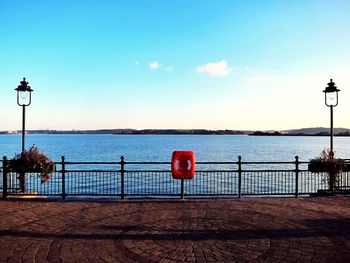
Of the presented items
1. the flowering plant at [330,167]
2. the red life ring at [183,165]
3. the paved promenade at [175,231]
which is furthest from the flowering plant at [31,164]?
the flowering plant at [330,167]

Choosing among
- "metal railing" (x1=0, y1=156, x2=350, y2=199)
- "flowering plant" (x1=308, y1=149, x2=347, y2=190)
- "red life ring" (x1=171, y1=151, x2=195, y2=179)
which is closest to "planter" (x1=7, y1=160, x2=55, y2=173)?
"metal railing" (x1=0, y1=156, x2=350, y2=199)

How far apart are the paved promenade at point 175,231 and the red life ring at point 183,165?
90 cm

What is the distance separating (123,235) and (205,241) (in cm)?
179

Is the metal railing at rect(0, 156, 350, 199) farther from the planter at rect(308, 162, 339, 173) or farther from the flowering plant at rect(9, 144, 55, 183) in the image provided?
the planter at rect(308, 162, 339, 173)

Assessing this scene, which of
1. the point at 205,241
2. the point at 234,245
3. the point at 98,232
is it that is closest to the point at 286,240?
the point at 234,245

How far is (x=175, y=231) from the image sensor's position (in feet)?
22.5

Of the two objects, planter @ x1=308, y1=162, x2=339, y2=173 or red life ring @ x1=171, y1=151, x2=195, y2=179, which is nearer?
red life ring @ x1=171, y1=151, x2=195, y2=179

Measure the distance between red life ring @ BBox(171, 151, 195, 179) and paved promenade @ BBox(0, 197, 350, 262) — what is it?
90 centimetres

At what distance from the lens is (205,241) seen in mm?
6199

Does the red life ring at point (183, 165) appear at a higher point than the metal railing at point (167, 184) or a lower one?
higher

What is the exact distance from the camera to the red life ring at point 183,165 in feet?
34.0

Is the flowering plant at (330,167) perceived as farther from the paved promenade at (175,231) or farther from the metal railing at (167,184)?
the paved promenade at (175,231)

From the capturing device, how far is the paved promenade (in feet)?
18.1

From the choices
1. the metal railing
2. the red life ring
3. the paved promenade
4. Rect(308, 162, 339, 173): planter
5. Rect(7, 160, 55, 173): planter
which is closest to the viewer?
the paved promenade
